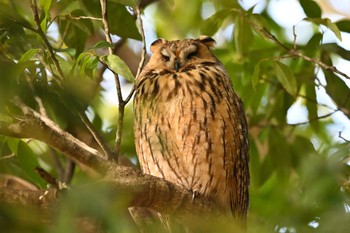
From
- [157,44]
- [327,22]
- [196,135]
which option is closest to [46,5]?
[196,135]

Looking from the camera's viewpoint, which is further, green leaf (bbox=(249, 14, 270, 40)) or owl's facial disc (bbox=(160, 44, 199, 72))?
owl's facial disc (bbox=(160, 44, 199, 72))

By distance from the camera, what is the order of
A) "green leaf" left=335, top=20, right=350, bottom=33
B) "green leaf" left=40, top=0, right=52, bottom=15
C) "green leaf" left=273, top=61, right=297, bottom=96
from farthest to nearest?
"green leaf" left=335, top=20, right=350, bottom=33, "green leaf" left=273, top=61, right=297, bottom=96, "green leaf" left=40, top=0, right=52, bottom=15

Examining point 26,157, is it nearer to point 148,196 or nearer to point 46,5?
point 46,5

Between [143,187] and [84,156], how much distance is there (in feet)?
1.19

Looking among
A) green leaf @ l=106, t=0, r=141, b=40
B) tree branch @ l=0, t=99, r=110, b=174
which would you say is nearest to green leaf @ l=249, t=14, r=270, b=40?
green leaf @ l=106, t=0, r=141, b=40

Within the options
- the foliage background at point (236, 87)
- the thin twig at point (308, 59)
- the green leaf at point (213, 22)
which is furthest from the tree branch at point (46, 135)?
the green leaf at point (213, 22)

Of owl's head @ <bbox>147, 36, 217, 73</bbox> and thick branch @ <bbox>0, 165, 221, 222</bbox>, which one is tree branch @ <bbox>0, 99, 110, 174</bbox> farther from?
owl's head @ <bbox>147, 36, 217, 73</bbox>

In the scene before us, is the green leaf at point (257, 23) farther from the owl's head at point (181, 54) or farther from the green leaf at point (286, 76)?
the owl's head at point (181, 54)

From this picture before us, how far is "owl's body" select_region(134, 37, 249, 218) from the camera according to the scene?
3.40m

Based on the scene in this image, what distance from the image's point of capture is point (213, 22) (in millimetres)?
3775

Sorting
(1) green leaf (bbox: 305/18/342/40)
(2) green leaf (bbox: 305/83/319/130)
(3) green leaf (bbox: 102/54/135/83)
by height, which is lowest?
(2) green leaf (bbox: 305/83/319/130)

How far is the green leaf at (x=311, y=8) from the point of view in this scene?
359cm

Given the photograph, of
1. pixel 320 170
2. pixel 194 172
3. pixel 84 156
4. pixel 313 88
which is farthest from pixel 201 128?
pixel 320 170

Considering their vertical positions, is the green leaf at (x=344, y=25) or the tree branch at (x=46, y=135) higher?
the tree branch at (x=46, y=135)
